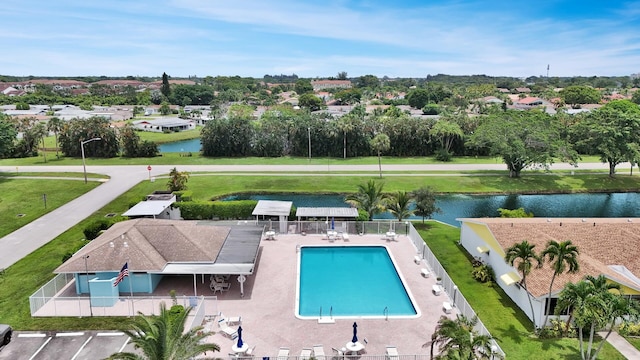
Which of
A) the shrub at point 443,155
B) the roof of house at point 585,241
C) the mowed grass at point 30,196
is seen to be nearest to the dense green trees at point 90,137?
the mowed grass at point 30,196

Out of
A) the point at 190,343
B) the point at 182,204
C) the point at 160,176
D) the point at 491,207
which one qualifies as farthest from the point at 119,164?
the point at 190,343

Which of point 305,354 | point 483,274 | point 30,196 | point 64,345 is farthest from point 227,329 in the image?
point 30,196

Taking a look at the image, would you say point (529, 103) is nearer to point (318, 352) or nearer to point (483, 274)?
point (483, 274)

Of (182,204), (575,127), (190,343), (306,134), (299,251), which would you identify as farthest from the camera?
(306,134)

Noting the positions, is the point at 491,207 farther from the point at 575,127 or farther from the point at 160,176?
the point at 160,176

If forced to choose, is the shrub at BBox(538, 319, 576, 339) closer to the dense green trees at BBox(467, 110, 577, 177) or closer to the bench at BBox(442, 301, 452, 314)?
the bench at BBox(442, 301, 452, 314)

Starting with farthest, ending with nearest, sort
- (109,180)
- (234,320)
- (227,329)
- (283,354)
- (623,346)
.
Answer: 1. (109,180)
2. (234,320)
3. (227,329)
4. (623,346)
5. (283,354)
